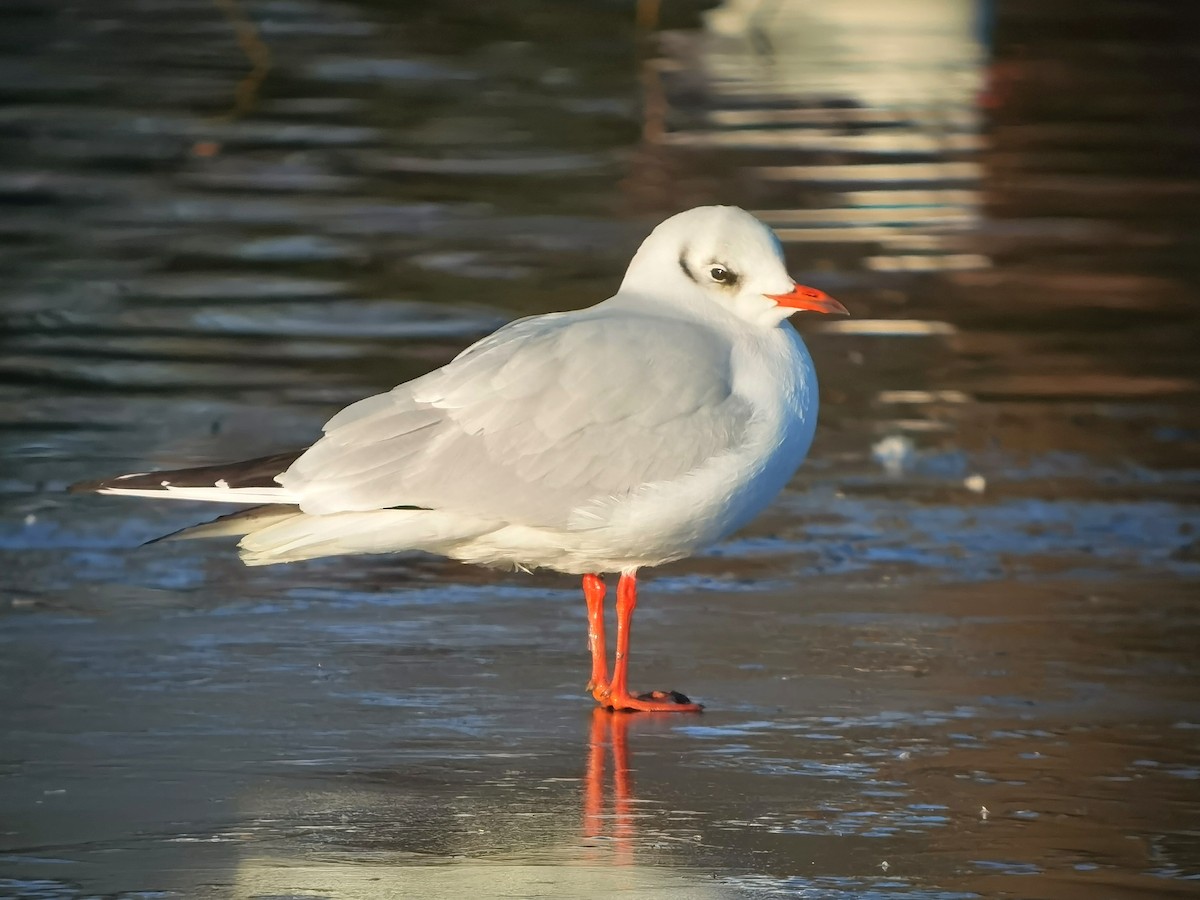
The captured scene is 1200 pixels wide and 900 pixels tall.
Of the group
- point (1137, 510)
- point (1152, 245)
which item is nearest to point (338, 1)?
point (1152, 245)

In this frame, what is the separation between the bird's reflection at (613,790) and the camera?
4.95 meters

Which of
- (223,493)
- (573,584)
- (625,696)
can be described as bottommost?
(573,584)

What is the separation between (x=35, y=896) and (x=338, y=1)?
21.1 meters

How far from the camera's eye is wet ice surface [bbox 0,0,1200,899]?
502cm

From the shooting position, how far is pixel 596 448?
6.14 meters

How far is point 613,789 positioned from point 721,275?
5.57 ft

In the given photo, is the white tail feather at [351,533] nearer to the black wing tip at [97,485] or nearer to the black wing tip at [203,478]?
the black wing tip at [203,478]

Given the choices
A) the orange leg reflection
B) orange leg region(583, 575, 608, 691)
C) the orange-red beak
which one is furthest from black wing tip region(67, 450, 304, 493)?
the orange-red beak

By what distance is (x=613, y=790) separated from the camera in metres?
5.35

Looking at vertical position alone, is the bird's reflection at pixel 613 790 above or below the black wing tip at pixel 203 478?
below

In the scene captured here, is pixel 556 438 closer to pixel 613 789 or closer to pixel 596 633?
pixel 596 633

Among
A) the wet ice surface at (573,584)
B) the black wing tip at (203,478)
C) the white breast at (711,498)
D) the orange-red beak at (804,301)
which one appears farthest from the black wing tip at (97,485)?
the orange-red beak at (804,301)

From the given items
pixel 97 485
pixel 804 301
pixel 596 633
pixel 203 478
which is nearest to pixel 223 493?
pixel 203 478

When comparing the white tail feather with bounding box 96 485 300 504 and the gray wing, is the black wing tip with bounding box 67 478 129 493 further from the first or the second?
the gray wing
